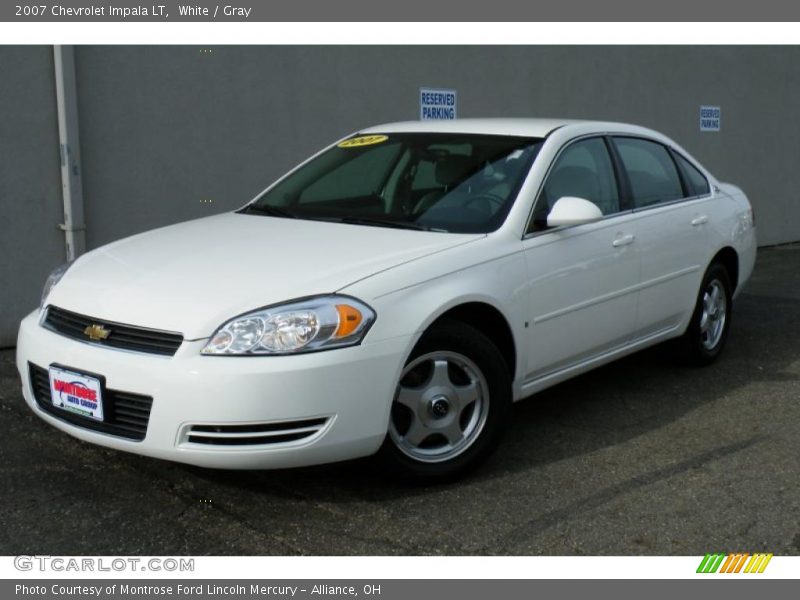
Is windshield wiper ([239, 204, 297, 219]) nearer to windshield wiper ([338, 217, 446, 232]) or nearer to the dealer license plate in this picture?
windshield wiper ([338, 217, 446, 232])

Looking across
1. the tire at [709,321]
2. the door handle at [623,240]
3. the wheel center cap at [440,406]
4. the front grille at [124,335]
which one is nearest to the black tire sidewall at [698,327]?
the tire at [709,321]

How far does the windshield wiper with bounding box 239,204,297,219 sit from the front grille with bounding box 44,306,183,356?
1.26 metres

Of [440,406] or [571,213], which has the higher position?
[571,213]

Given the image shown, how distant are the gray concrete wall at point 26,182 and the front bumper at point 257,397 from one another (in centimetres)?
299

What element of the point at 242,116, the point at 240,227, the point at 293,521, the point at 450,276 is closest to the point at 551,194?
the point at 450,276

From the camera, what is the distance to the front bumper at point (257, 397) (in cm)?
347

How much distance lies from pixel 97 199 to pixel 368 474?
3460mm

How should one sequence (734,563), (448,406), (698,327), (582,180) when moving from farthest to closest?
(698,327)
(582,180)
(448,406)
(734,563)

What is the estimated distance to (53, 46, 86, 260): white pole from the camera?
6.31 metres

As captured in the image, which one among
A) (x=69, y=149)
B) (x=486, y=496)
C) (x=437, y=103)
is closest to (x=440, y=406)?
(x=486, y=496)

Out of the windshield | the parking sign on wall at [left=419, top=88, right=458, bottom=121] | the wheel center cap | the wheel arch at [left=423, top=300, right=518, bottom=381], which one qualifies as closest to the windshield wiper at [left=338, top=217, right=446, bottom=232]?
the windshield

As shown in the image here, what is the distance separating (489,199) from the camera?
14.9 ft

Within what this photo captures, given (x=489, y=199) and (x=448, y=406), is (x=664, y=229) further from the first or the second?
(x=448, y=406)

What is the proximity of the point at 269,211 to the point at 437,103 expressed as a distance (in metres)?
3.89
